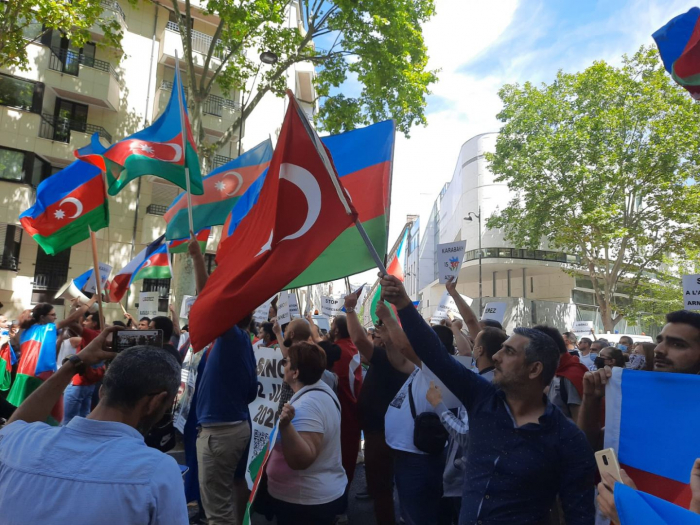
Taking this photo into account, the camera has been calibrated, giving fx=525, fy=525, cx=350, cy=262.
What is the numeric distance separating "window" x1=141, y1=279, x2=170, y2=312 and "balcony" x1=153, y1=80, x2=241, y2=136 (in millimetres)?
6825

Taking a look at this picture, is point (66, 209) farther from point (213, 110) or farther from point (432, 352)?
point (213, 110)

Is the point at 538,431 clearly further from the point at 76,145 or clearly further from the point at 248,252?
the point at 76,145

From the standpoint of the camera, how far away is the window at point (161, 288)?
21297 millimetres

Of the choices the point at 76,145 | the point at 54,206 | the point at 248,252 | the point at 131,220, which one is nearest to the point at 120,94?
the point at 76,145

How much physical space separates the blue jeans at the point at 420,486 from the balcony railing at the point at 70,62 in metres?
21.6

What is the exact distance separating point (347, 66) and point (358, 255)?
1326cm

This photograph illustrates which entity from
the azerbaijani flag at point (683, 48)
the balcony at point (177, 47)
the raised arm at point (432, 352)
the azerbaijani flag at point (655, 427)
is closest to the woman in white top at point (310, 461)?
the raised arm at point (432, 352)

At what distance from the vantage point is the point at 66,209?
22.2 feet

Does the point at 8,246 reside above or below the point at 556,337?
above

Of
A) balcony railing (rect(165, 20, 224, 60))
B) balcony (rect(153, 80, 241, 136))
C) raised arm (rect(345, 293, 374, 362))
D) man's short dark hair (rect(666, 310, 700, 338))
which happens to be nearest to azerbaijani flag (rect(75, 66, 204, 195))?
raised arm (rect(345, 293, 374, 362))

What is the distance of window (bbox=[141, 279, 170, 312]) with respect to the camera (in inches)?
838

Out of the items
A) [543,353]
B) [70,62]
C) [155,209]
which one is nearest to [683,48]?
[543,353]

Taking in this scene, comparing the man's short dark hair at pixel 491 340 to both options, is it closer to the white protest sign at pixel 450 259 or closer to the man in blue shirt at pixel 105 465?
the man in blue shirt at pixel 105 465

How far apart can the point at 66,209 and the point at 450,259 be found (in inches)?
199
